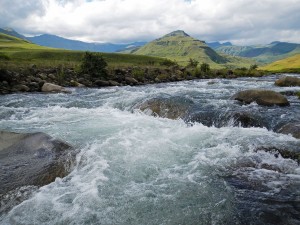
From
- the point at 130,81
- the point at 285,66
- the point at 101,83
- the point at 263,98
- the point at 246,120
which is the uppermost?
the point at 263,98

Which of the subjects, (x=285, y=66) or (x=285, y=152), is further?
(x=285, y=66)

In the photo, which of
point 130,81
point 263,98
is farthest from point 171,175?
Result: point 130,81

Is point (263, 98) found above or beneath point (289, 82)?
above

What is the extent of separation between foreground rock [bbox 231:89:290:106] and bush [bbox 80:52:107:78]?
28312 millimetres

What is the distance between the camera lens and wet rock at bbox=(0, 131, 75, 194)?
10.1m

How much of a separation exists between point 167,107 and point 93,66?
27.6 m

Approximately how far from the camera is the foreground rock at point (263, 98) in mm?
22867

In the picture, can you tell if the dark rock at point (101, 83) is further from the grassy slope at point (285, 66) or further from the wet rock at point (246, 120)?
the grassy slope at point (285, 66)

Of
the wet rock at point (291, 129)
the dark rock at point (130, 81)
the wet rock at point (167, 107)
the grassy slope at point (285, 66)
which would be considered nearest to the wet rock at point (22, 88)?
the dark rock at point (130, 81)

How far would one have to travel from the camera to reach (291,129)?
16250 mm

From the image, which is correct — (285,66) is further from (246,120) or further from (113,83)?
(246,120)

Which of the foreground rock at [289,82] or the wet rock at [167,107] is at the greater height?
the foreground rock at [289,82]

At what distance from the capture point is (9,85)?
A: 3606 centimetres

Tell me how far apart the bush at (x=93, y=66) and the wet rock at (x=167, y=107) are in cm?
2537
